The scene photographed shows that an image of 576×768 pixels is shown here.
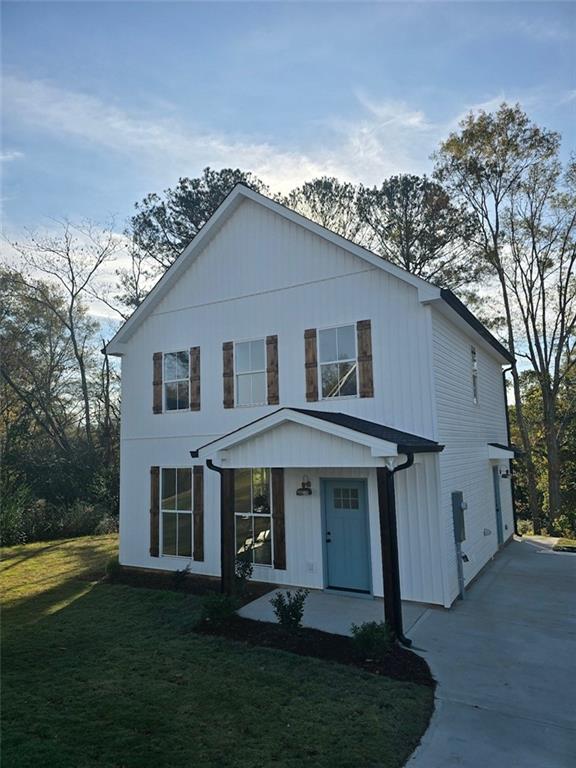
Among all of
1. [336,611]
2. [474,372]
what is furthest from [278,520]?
[474,372]

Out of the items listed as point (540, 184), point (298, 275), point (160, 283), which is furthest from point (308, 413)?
point (540, 184)

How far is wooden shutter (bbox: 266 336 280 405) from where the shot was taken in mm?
9914

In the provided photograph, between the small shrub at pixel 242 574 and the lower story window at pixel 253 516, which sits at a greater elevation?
the lower story window at pixel 253 516

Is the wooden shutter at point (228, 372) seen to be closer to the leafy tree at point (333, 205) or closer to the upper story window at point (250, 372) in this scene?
the upper story window at point (250, 372)

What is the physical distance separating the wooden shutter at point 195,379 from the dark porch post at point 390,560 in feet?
17.2

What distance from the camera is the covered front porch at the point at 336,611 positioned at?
Result: 24.3 ft

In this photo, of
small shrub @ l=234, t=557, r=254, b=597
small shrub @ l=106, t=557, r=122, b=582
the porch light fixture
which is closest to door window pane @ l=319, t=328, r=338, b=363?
the porch light fixture

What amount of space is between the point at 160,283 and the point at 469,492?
27.5 ft

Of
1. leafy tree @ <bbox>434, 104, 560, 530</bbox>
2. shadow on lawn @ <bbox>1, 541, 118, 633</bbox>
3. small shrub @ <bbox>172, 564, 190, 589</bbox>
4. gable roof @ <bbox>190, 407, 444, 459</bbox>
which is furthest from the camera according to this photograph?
leafy tree @ <bbox>434, 104, 560, 530</bbox>

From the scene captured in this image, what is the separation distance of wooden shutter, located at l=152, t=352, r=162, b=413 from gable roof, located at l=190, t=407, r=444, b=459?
9.90ft

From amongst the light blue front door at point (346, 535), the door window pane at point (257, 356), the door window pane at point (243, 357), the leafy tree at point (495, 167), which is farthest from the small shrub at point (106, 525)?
the leafy tree at point (495, 167)

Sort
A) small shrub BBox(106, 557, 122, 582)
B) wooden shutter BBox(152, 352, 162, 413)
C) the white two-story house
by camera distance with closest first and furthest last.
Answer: the white two-story house → small shrub BBox(106, 557, 122, 582) → wooden shutter BBox(152, 352, 162, 413)

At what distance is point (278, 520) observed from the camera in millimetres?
9555

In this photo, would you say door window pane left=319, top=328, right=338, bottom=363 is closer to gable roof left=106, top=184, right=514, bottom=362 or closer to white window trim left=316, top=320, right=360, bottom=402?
white window trim left=316, top=320, right=360, bottom=402
